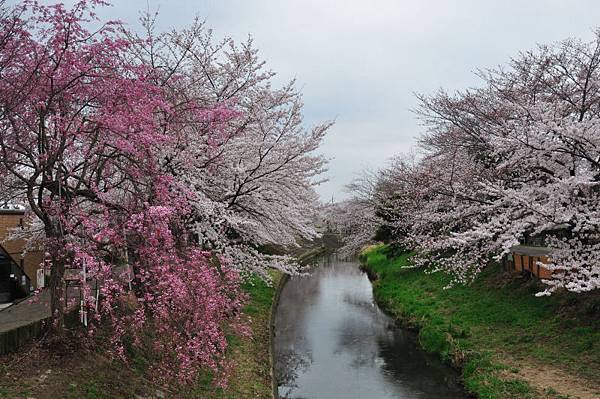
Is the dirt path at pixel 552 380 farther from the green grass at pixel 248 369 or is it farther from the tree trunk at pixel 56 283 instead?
the tree trunk at pixel 56 283

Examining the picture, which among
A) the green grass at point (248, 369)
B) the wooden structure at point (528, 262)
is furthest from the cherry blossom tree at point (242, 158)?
the wooden structure at point (528, 262)

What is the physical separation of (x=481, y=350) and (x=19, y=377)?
376 inches

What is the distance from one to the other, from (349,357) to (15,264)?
8.92 m

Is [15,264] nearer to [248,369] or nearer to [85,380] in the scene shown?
[248,369]

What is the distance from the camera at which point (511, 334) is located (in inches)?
481

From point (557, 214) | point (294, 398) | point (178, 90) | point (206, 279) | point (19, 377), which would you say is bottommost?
point (294, 398)

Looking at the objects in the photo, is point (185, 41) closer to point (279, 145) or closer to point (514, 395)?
point (279, 145)

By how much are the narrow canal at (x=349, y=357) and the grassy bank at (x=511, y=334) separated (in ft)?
1.84

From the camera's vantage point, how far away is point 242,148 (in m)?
11.1

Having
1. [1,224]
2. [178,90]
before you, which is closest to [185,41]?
[178,90]

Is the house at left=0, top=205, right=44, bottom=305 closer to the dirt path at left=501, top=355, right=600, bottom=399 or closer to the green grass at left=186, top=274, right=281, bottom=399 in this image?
the green grass at left=186, top=274, right=281, bottom=399

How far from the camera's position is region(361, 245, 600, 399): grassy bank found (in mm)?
9461

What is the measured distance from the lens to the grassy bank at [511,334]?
9.46 metres

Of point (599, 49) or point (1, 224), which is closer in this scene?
point (599, 49)
